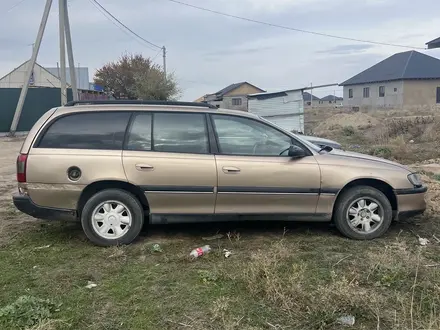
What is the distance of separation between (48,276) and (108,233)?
930mm

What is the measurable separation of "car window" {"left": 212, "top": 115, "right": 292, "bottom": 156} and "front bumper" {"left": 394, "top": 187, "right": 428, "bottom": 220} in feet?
4.72

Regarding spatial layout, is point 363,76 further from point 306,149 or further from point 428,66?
point 306,149

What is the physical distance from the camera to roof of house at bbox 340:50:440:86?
5384 cm

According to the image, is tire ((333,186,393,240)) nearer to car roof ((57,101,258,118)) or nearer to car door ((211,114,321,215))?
car door ((211,114,321,215))

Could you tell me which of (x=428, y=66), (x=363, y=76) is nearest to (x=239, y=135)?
(x=428, y=66)

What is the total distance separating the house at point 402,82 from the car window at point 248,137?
52.1m


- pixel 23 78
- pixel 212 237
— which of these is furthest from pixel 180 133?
pixel 23 78

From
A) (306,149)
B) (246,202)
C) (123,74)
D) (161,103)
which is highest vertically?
(123,74)

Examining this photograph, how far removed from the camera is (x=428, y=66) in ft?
182

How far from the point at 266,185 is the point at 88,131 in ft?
6.91

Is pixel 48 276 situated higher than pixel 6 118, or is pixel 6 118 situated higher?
pixel 6 118

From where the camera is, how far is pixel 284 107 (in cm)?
2219

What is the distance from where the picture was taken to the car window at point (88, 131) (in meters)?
5.04

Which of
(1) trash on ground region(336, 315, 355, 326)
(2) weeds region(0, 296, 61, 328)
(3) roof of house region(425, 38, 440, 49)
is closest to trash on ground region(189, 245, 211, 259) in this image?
(2) weeds region(0, 296, 61, 328)
